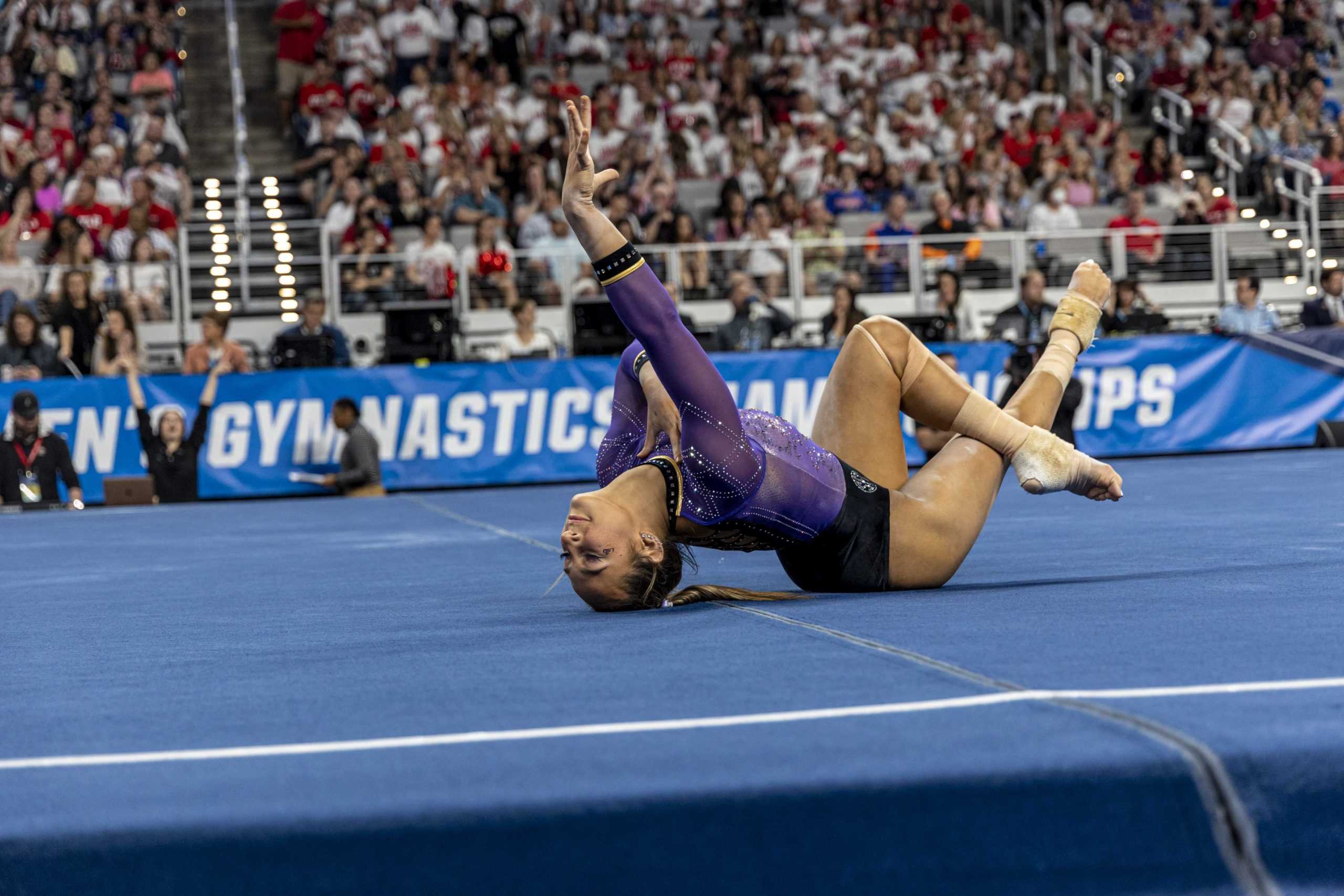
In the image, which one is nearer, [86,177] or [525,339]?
[525,339]

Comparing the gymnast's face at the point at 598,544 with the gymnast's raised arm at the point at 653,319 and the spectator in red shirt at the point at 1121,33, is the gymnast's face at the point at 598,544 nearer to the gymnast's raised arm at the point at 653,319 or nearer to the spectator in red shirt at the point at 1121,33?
the gymnast's raised arm at the point at 653,319

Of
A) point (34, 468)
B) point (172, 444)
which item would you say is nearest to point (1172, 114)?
point (172, 444)

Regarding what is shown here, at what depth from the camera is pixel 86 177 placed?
14.5 metres

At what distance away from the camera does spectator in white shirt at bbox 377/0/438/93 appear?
1691 cm

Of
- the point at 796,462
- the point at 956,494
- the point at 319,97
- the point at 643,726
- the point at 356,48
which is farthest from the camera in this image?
the point at 356,48

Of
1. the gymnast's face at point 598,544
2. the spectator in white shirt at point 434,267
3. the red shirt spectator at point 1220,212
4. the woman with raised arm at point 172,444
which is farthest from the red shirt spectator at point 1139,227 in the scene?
the gymnast's face at point 598,544

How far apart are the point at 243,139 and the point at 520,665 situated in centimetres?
1457

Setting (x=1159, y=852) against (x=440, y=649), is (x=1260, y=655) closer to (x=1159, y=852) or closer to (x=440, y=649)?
(x=1159, y=852)

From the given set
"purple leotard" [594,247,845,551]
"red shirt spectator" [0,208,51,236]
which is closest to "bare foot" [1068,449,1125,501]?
"purple leotard" [594,247,845,551]

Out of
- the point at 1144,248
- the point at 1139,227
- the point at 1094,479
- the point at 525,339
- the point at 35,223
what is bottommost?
the point at 1094,479

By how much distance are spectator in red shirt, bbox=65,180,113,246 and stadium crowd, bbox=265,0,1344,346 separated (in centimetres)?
199

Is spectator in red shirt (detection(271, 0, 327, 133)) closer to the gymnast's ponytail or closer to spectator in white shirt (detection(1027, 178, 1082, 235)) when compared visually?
spectator in white shirt (detection(1027, 178, 1082, 235))

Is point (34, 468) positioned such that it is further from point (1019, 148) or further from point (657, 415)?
point (1019, 148)

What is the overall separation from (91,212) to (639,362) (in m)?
11.4
